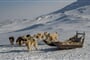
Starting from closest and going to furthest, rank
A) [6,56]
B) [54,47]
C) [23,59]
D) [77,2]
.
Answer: [23,59]
[6,56]
[54,47]
[77,2]

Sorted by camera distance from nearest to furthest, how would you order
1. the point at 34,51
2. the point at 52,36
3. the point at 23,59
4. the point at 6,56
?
1. the point at 23,59
2. the point at 6,56
3. the point at 34,51
4. the point at 52,36

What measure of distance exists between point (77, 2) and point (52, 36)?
74.9 m

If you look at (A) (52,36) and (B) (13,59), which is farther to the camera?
(A) (52,36)

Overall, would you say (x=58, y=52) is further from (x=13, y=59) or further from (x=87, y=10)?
(x=87, y=10)

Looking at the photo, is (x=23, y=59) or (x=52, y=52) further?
(x=52, y=52)

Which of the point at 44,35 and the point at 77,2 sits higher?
the point at 77,2

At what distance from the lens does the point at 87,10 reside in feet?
250

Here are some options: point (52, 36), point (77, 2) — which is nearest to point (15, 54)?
point (52, 36)

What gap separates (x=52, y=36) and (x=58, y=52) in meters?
5.56

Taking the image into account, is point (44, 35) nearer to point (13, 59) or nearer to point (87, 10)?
point (13, 59)

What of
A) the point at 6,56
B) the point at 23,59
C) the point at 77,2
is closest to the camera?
the point at 23,59

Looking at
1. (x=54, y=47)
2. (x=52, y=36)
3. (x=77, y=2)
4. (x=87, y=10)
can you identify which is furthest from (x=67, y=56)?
(x=77, y=2)

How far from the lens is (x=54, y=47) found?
Answer: 70.3 ft

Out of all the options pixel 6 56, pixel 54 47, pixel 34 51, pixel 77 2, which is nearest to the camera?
pixel 6 56
